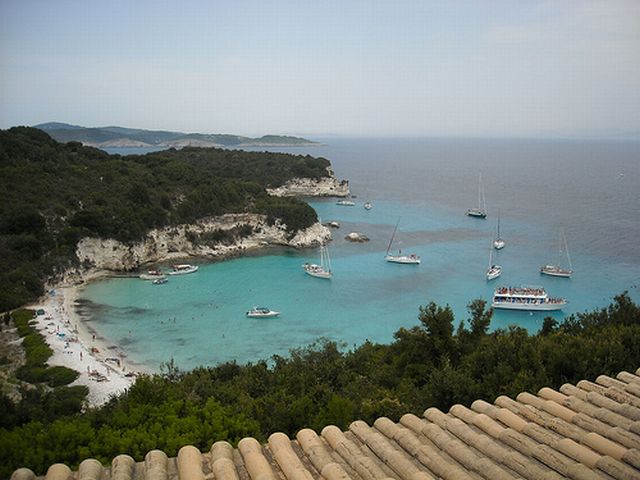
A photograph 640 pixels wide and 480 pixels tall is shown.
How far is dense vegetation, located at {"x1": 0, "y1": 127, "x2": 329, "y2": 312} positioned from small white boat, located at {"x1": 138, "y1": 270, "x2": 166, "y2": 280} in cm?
359

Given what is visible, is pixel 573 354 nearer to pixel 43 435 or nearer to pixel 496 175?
pixel 43 435

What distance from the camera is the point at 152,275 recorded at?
121 feet

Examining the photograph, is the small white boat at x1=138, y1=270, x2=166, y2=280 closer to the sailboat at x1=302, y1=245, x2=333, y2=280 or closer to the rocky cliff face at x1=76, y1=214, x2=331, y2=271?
the rocky cliff face at x1=76, y1=214, x2=331, y2=271

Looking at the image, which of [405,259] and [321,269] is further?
[405,259]

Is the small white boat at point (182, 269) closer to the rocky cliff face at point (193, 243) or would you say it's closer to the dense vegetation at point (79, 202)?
the rocky cliff face at point (193, 243)

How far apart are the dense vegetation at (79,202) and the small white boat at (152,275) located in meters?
3.59

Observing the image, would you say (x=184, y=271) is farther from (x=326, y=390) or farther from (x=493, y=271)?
(x=326, y=390)

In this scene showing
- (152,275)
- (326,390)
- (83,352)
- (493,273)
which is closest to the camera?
(326,390)

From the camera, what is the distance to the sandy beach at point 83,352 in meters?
20.4

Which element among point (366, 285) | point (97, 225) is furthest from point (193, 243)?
point (366, 285)

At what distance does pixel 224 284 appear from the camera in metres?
36.3

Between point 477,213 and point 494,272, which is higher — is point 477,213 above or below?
above

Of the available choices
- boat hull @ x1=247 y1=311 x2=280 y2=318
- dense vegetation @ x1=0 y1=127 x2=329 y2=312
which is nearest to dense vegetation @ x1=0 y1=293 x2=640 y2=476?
boat hull @ x1=247 y1=311 x2=280 y2=318

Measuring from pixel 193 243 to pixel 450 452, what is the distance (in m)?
41.5
